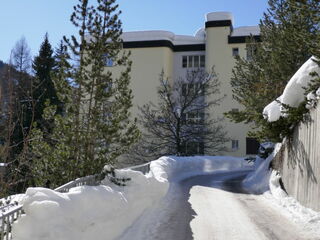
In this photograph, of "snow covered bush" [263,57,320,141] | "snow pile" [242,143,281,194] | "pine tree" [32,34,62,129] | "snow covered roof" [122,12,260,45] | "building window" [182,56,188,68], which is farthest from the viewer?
"building window" [182,56,188,68]

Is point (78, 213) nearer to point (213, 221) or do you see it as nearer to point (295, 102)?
point (213, 221)

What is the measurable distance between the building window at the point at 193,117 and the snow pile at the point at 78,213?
66.6ft

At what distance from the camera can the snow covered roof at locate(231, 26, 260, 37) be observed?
32.5m

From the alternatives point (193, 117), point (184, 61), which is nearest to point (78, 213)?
point (193, 117)

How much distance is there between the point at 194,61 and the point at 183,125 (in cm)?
928

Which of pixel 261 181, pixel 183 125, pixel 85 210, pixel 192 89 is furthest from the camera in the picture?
pixel 192 89

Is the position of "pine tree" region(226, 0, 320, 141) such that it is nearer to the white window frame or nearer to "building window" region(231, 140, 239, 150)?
"building window" region(231, 140, 239, 150)

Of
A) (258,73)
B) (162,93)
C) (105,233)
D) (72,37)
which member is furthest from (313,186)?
(162,93)

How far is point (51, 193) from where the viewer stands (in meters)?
5.72

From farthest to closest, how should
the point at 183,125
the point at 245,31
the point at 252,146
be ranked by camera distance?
1. the point at 245,31
2. the point at 252,146
3. the point at 183,125

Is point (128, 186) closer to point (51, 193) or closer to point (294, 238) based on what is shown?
point (51, 193)

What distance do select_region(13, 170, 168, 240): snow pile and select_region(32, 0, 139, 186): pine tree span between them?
99cm

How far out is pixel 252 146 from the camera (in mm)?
32062

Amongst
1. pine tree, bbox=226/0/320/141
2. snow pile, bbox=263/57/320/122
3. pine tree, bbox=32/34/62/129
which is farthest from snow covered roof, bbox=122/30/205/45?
snow pile, bbox=263/57/320/122
